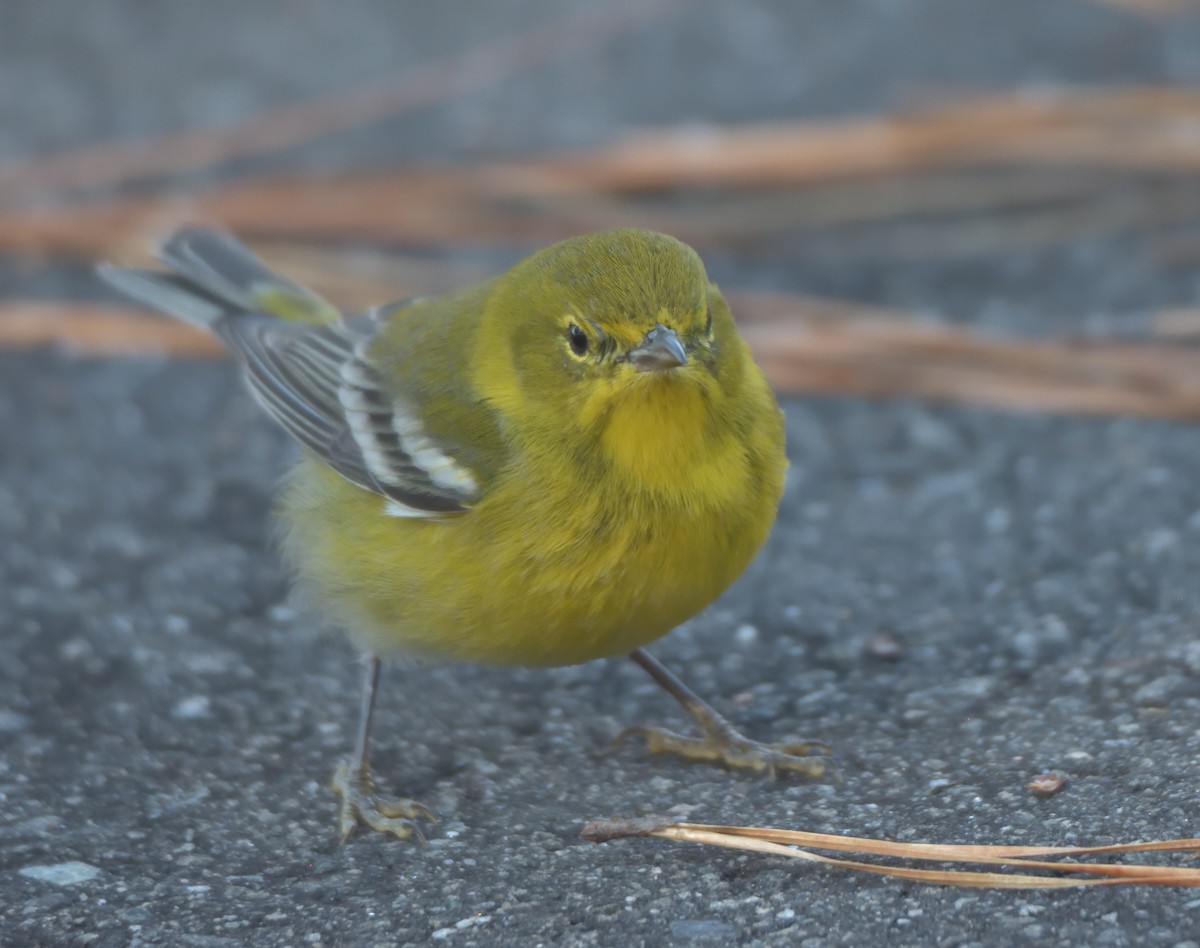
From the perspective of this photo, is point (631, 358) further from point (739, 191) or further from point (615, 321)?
point (739, 191)

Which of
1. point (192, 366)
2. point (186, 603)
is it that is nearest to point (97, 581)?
point (186, 603)

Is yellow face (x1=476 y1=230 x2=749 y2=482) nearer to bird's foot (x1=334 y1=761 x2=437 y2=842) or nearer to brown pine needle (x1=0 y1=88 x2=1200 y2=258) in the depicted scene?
bird's foot (x1=334 y1=761 x2=437 y2=842)

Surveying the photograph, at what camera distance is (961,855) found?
9.16ft

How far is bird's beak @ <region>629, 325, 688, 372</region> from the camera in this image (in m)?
3.10

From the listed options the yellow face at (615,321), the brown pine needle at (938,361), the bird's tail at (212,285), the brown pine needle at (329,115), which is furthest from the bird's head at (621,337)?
the brown pine needle at (329,115)

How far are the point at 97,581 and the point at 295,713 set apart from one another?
941 mm

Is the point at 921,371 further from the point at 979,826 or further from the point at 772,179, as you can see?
the point at 979,826

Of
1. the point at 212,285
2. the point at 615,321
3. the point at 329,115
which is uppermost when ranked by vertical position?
the point at 329,115

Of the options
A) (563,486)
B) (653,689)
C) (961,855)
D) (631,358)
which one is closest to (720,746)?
(653,689)

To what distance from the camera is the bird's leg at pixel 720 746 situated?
136 inches

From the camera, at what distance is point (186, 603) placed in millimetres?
4359

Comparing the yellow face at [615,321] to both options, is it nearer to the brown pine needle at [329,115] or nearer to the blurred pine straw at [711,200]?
the blurred pine straw at [711,200]

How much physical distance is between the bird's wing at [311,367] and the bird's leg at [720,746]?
2.54 ft

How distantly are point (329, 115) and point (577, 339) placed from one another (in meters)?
4.24
